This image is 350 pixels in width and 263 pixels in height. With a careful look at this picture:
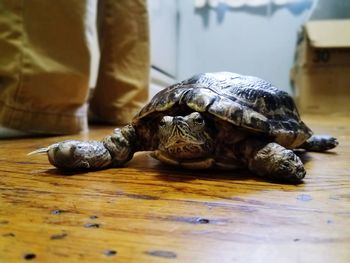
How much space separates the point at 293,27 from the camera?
3.13 meters

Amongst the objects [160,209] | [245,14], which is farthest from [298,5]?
[160,209]

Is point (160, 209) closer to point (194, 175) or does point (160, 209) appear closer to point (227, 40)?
point (194, 175)

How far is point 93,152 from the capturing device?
78 cm

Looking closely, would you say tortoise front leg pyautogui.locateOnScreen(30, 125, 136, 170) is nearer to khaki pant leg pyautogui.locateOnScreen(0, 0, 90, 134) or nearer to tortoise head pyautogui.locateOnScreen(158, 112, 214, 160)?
tortoise head pyautogui.locateOnScreen(158, 112, 214, 160)

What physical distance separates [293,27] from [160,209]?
9.48 ft

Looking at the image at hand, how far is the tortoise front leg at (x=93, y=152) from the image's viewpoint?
75 cm

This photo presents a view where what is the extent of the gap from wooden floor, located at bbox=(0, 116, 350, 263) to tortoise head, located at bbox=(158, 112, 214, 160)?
5 centimetres

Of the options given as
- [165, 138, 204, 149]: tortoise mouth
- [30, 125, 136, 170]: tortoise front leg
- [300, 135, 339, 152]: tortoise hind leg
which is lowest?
[300, 135, 339, 152]: tortoise hind leg

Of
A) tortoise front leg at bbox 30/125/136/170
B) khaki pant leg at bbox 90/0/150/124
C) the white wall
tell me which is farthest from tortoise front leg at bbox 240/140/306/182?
the white wall

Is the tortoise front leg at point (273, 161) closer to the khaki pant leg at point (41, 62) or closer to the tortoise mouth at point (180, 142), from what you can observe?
the tortoise mouth at point (180, 142)

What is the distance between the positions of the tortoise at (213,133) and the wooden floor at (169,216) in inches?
1.2

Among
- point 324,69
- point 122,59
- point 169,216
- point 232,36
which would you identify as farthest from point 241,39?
point 169,216

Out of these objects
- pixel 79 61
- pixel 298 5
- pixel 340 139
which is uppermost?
pixel 298 5

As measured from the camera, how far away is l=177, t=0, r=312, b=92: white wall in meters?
3.14
